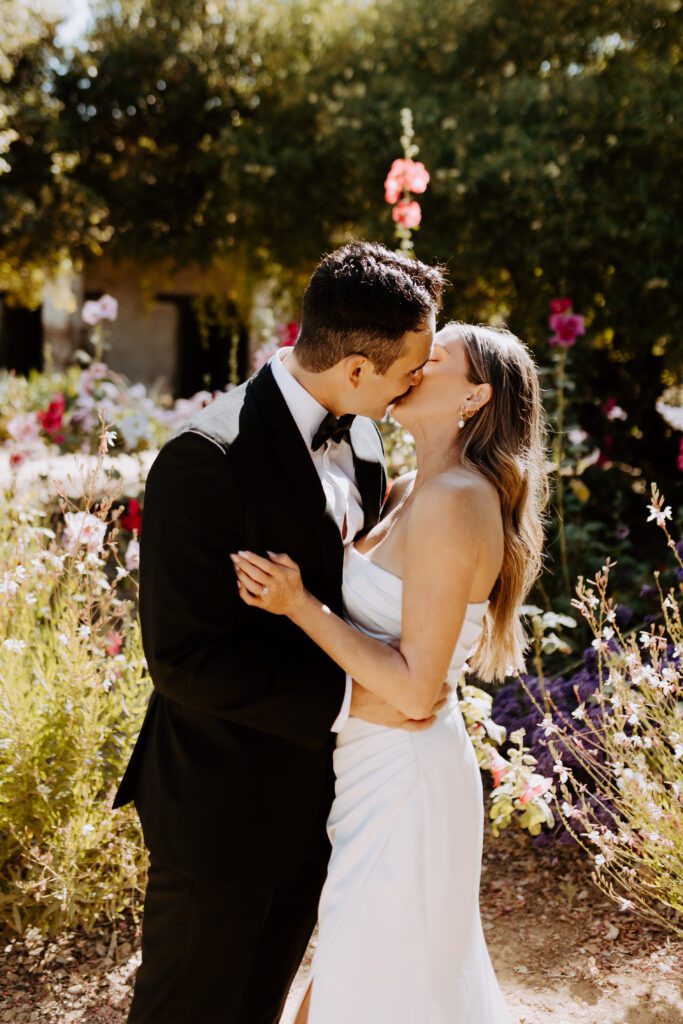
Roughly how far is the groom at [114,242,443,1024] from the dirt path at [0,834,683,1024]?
33.6 inches

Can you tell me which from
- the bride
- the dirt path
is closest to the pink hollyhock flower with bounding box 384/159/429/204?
the bride

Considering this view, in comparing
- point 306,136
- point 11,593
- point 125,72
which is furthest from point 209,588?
point 125,72

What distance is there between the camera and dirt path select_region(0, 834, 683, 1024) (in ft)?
9.47

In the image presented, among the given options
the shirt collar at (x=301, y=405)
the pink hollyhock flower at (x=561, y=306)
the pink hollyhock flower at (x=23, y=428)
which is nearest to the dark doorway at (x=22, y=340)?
the pink hollyhock flower at (x=23, y=428)

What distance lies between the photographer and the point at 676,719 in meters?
2.76

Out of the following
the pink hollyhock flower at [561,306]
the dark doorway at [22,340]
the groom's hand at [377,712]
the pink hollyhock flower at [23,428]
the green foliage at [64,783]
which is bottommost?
the dark doorway at [22,340]

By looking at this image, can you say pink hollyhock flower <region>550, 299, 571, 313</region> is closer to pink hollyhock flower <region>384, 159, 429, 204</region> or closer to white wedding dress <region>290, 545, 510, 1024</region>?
pink hollyhock flower <region>384, 159, 429, 204</region>

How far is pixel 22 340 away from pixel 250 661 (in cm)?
1673

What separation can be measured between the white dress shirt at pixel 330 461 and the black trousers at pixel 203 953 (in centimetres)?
46

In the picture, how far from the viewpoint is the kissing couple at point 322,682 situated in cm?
199

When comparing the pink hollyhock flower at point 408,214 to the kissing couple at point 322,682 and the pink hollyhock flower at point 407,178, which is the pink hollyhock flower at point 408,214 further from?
the kissing couple at point 322,682

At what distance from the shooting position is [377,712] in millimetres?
2166

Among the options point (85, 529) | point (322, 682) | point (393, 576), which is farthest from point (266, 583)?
point (85, 529)

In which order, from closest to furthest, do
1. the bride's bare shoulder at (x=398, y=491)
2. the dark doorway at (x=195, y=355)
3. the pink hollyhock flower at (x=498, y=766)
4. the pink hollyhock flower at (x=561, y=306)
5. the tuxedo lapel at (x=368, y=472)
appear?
the tuxedo lapel at (x=368, y=472)
the bride's bare shoulder at (x=398, y=491)
the pink hollyhock flower at (x=498, y=766)
the pink hollyhock flower at (x=561, y=306)
the dark doorway at (x=195, y=355)
